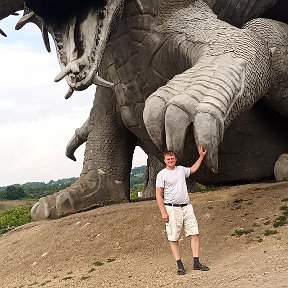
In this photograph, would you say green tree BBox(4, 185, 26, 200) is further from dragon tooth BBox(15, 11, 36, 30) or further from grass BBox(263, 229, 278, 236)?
grass BBox(263, 229, 278, 236)

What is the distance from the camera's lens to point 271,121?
5.02 metres

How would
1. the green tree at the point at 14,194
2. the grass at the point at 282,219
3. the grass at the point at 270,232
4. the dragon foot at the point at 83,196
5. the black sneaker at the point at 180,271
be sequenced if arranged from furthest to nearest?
1. the green tree at the point at 14,194
2. the dragon foot at the point at 83,196
3. the grass at the point at 282,219
4. the grass at the point at 270,232
5. the black sneaker at the point at 180,271

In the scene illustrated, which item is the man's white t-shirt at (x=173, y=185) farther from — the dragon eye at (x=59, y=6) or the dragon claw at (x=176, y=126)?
the dragon eye at (x=59, y=6)

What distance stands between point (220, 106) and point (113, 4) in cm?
128

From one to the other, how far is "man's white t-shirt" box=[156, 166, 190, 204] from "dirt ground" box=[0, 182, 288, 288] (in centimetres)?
40

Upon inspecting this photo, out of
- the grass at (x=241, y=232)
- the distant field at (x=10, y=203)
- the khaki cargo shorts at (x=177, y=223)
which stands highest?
the distant field at (x=10, y=203)

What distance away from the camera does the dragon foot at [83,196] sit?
5.12 meters

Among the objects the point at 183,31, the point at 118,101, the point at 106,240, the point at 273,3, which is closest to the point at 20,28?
the point at 118,101

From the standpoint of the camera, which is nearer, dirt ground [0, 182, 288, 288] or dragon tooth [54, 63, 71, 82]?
dirt ground [0, 182, 288, 288]

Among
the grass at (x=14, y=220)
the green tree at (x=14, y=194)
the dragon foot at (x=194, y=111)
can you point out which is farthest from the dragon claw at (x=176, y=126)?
the green tree at (x=14, y=194)

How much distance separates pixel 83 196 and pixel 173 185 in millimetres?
2237

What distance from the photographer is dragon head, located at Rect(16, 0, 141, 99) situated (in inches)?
141

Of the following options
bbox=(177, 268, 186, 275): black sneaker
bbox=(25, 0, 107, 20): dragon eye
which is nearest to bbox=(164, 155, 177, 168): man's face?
bbox=(177, 268, 186, 275): black sneaker

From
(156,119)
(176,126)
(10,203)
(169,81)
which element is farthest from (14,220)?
(10,203)
